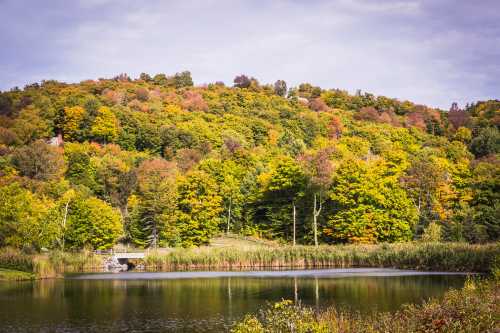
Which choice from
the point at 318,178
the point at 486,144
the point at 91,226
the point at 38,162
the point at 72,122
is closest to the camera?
the point at 91,226

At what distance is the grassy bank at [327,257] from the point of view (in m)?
51.6

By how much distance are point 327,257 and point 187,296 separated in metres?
23.0

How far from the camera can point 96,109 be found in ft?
467

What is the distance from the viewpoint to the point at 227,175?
9162 centimetres

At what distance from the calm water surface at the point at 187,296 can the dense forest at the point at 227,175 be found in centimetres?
1670

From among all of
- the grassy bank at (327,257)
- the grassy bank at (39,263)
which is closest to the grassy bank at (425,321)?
the grassy bank at (327,257)

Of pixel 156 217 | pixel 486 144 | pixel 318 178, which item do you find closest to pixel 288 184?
pixel 318 178

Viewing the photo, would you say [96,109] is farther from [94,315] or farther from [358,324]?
[358,324]

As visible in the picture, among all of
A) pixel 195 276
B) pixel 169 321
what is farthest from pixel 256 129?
pixel 169 321

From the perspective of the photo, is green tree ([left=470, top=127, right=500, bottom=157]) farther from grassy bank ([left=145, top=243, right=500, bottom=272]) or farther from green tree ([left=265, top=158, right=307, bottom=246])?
grassy bank ([left=145, top=243, right=500, bottom=272])

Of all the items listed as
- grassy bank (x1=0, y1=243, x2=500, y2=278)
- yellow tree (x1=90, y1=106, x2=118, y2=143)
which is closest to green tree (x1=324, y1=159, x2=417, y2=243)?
grassy bank (x1=0, y1=243, x2=500, y2=278)

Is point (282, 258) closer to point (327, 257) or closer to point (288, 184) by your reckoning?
point (327, 257)

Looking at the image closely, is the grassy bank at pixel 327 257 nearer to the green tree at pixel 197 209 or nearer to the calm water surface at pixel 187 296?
the calm water surface at pixel 187 296

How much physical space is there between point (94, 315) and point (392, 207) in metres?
50.8
